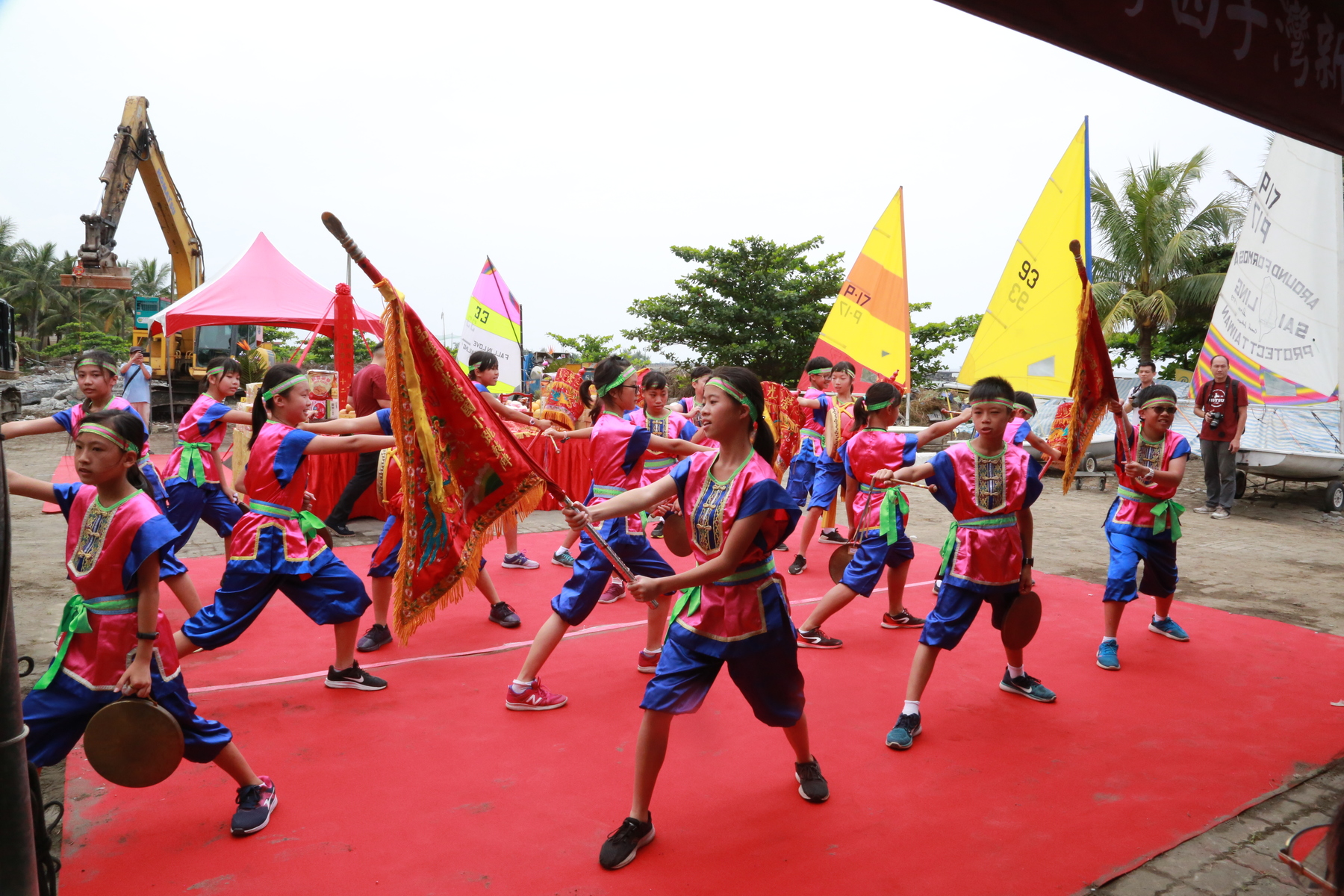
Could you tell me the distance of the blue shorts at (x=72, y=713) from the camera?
2488 mm

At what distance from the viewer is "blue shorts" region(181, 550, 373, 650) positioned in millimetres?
3580

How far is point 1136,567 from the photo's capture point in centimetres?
475

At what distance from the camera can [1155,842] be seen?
2799 mm

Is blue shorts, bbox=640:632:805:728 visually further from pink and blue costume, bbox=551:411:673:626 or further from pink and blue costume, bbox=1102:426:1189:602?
pink and blue costume, bbox=1102:426:1189:602

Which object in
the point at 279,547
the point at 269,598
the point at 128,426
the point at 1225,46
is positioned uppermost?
the point at 1225,46

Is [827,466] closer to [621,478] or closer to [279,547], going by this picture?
[621,478]

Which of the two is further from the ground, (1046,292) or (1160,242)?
(1160,242)

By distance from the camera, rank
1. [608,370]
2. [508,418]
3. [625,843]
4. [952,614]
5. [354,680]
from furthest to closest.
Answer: [508,418]
[608,370]
[354,680]
[952,614]
[625,843]

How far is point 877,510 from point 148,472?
421 centimetres

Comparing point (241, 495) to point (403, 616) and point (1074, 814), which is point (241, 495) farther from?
point (1074, 814)

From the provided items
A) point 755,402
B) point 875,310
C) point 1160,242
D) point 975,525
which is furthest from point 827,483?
point 1160,242

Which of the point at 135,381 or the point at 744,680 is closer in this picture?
the point at 744,680

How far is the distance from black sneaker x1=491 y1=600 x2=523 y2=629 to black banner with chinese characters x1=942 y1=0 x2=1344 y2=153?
166 inches

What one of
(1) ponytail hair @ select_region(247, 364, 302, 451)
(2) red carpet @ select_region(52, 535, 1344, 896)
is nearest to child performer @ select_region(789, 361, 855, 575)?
(2) red carpet @ select_region(52, 535, 1344, 896)
